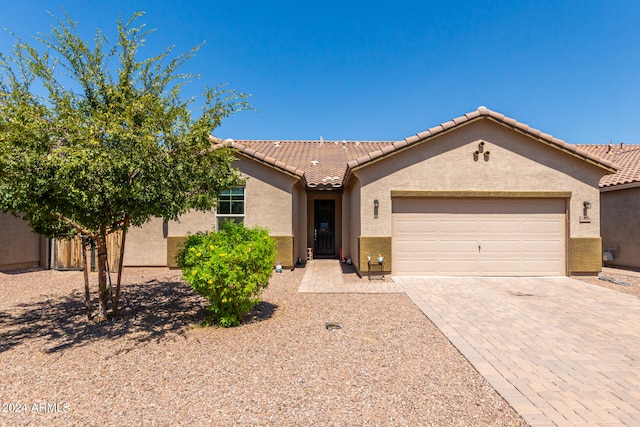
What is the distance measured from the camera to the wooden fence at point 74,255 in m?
11.4

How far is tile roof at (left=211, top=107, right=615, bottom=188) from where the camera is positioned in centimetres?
988

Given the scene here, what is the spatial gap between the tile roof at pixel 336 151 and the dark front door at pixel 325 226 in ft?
4.84

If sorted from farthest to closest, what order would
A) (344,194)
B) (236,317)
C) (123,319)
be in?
(344,194), (123,319), (236,317)

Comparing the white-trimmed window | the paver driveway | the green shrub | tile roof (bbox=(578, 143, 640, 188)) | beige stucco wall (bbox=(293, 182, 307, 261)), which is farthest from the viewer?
beige stucco wall (bbox=(293, 182, 307, 261))

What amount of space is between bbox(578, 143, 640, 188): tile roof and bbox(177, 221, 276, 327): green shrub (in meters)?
13.2

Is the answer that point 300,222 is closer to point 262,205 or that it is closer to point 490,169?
point 262,205

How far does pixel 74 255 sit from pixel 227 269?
32.3ft

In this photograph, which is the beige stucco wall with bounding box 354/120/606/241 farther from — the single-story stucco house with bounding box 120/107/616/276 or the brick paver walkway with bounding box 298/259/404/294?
the brick paver walkway with bounding box 298/259/404/294

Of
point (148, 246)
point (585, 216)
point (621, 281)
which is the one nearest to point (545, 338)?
point (621, 281)

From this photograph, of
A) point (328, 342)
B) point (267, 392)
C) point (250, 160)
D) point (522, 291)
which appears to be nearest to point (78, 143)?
point (267, 392)

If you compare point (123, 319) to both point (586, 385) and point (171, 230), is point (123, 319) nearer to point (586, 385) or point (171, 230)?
point (171, 230)

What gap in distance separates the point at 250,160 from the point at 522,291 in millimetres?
9314

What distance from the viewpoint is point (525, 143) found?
1016 centimetres

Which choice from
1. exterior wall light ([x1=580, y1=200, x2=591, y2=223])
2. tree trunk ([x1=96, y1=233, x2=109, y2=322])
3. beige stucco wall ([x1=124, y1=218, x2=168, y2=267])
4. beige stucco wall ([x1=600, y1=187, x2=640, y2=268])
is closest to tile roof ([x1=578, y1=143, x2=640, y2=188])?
beige stucco wall ([x1=600, y1=187, x2=640, y2=268])
